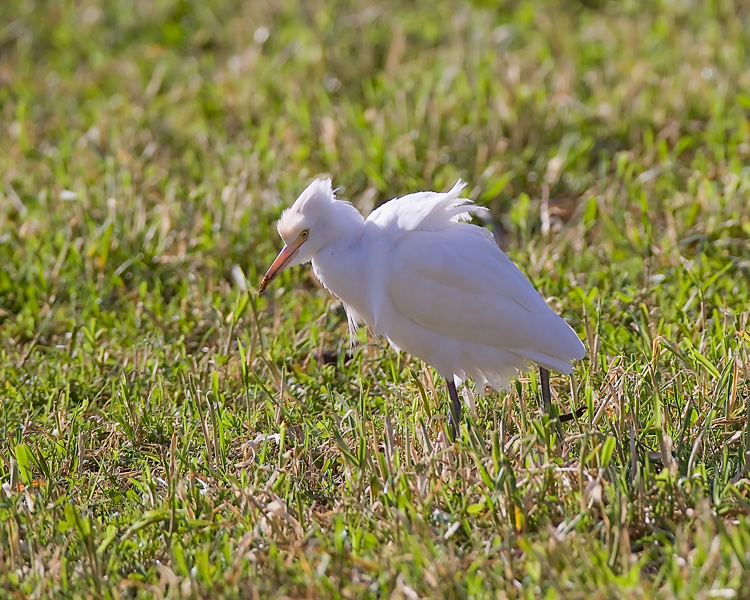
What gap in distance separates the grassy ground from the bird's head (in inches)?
21.1

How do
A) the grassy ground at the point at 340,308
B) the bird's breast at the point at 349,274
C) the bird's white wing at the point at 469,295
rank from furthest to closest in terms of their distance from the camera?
the bird's breast at the point at 349,274, the bird's white wing at the point at 469,295, the grassy ground at the point at 340,308

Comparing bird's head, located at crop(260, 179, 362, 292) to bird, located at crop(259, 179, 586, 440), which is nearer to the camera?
bird, located at crop(259, 179, 586, 440)

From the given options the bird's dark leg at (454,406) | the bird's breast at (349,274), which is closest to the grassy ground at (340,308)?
the bird's dark leg at (454,406)

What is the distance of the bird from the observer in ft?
12.8

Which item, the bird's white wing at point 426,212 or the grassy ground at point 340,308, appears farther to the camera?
the bird's white wing at point 426,212

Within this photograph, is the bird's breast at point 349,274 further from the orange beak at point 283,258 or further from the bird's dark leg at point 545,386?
the bird's dark leg at point 545,386


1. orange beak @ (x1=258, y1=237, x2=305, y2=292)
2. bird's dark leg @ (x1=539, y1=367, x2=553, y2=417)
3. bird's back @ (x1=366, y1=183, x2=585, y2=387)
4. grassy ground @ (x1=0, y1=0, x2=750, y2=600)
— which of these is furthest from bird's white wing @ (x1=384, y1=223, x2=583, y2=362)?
orange beak @ (x1=258, y1=237, x2=305, y2=292)

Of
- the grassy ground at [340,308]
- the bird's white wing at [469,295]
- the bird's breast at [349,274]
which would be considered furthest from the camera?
the bird's breast at [349,274]

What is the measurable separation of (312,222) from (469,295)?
0.65 meters

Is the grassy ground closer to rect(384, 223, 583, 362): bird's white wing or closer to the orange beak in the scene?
rect(384, 223, 583, 362): bird's white wing

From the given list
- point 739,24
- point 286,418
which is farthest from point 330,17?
point 286,418

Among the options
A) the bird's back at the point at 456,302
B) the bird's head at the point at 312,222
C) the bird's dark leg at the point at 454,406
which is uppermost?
the bird's head at the point at 312,222

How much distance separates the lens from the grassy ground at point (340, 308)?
3.20 meters

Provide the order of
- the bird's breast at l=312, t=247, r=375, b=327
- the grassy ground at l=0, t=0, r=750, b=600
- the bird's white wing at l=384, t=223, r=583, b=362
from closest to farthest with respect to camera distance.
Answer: the grassy ground at l=0, t=0, r=750, b=600 < the bird's white wing at l=384, t=223, r=583, b=362 < the bird's breast at l=312, t=247, r=375, b=327
